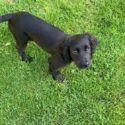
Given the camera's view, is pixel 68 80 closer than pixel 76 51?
No

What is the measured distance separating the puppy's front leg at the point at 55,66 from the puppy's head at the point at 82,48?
0.32m

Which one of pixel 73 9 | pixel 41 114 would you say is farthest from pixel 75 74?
pixel 73 9

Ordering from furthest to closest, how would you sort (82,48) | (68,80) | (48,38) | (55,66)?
1. (68,80)
2. (55,66)
3. (48,38)
4. (82,48)

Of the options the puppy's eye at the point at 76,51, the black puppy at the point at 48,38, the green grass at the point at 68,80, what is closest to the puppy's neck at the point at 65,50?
the black puppy at the point at 48,38

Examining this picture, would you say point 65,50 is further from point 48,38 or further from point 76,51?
point 48,38

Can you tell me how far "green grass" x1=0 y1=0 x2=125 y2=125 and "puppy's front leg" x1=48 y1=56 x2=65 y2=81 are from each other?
100 mm

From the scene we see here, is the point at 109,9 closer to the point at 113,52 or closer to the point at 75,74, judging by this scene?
the point at 113,52

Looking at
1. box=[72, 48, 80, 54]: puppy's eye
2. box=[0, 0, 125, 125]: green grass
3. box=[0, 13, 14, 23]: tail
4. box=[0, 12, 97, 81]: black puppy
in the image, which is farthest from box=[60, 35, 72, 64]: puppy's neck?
box=[0, 13, 14, 23]: tail

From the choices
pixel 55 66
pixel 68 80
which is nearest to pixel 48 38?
pixel 55 66

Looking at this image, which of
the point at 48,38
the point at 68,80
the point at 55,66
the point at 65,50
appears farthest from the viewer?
the point at 68,80

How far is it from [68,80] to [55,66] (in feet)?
1.52

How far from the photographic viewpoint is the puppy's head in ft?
14.2

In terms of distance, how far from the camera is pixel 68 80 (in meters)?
5.27

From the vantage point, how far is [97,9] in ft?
19.4
